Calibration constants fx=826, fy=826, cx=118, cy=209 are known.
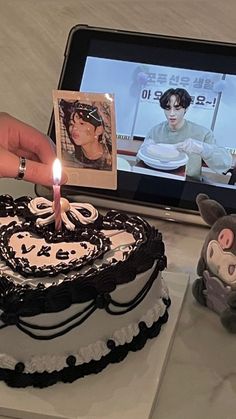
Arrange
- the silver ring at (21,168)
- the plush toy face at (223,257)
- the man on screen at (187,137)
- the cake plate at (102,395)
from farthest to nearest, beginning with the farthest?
the man on screen at (187,137)
the silver ring at (21,168)
the plush toy face at (223,257)
the cake plate at (102,395)

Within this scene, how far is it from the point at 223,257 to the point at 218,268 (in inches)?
0.8

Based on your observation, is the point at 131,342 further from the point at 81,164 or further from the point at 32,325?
the point at 81,164

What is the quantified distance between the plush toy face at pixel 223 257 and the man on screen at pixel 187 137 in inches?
9.0

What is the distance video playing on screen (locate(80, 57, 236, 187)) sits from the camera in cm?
121

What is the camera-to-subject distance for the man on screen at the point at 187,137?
121cm

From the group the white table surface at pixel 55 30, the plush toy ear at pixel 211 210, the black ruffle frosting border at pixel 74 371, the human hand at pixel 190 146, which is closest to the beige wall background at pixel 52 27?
the white table surface at pixel 55 30

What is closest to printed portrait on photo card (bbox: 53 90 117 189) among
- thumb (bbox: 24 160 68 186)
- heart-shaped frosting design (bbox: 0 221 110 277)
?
thumb (bbox: 24 160 68 186)

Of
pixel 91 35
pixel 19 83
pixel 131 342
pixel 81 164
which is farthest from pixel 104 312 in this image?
pixel 19 83

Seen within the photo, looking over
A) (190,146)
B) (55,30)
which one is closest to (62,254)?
(190,146)

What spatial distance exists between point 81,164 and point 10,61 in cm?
49

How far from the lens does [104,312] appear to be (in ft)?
2.96

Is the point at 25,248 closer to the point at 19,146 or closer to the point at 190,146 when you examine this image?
the point at 19,146

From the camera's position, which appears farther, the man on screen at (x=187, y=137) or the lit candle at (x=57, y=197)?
the man on screen at (x=187, y=137)

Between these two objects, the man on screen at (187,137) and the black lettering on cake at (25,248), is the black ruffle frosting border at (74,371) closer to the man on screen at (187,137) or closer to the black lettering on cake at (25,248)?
the black lettering on cake at (25,248)
